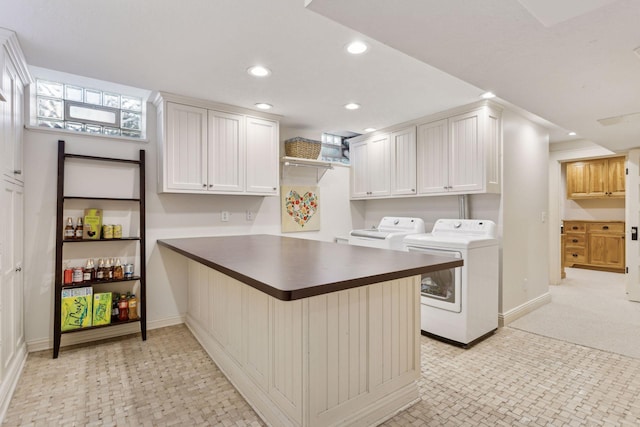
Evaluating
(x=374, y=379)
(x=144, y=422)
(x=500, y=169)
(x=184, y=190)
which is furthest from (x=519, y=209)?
(x=144, y=422)

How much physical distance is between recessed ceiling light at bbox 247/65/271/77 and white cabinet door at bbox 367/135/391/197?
2.02m

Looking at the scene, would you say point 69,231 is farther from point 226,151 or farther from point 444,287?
point 444,287

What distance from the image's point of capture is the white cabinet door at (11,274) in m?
1.96

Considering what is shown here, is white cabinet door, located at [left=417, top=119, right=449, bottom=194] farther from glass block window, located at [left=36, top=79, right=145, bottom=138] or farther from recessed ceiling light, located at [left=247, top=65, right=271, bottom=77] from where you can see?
glass block window, located at [left=36, top=79, right=145, bottom=138]

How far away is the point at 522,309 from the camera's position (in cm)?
350

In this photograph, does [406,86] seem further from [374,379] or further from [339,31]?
[374,379]

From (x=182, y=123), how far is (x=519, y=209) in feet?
11.6

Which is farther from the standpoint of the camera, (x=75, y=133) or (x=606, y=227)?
(x=606, y=227)

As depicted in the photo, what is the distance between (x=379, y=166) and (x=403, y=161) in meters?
0.40

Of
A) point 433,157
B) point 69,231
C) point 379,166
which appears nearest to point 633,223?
point 433,157

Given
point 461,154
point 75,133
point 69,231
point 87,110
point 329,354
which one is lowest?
point 329,354

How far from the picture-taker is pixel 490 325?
301 centimetres

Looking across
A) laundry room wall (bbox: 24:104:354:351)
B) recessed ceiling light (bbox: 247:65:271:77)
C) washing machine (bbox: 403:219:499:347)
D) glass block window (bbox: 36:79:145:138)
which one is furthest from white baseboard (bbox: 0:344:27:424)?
washing machine (bbox: 403:219:499:347)

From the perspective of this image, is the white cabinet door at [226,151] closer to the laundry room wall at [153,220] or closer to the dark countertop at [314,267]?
the laundry room wall at [153,220]
